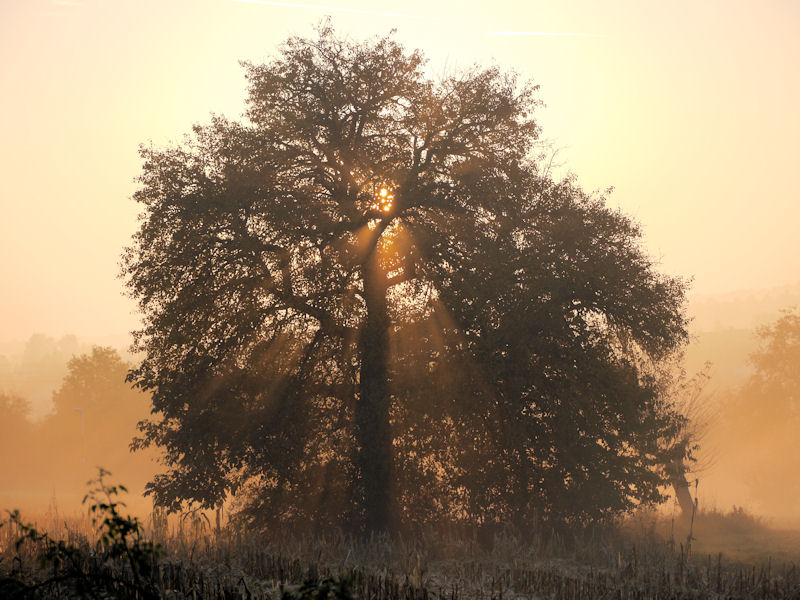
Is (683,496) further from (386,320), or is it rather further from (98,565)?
(98,565)

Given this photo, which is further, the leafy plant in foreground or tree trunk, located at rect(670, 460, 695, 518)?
tree trunk, located at rect(670, 460, 695, 518)

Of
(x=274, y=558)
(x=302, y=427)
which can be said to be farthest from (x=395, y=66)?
(x=274, y=558)

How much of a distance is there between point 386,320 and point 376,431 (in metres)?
2.94

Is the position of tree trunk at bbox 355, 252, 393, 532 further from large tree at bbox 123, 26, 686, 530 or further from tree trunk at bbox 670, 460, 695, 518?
tree trunk at bbox 670, 460, 695, 518

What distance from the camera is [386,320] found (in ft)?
61.7

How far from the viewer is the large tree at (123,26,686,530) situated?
17953mm

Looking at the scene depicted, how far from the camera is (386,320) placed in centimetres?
1880

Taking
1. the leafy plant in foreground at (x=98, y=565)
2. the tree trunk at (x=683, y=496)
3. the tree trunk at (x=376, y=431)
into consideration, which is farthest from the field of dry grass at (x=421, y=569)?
the tree trunk at (x=683, y=496)

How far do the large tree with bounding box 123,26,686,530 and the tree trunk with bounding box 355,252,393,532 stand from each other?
0.04m

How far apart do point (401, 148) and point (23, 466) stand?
7990 centimetres

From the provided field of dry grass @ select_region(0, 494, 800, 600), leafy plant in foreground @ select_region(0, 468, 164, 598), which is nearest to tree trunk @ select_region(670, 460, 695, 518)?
field of dry grass @ select_region(0, 494, 800, 600)

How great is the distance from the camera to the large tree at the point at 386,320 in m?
18.0

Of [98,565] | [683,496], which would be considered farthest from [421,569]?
[683,496]

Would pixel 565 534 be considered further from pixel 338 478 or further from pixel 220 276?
pixel 220 276
